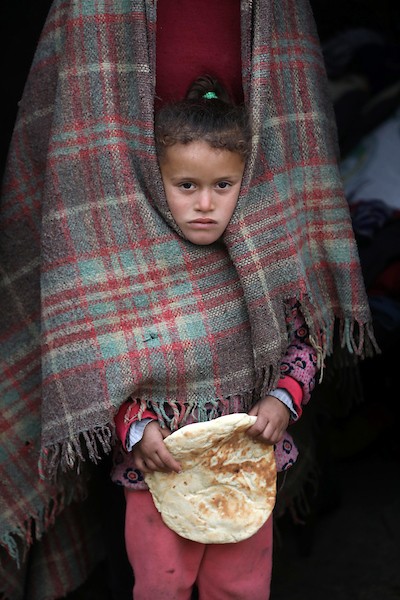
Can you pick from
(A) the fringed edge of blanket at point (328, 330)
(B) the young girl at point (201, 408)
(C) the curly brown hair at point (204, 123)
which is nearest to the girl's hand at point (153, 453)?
(B) the young girl at point (201, 408)

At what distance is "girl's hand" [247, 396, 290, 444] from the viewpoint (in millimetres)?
1883

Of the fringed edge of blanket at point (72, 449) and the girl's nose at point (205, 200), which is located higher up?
the girl's nose at point (205, 200)

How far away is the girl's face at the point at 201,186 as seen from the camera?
1.79 m

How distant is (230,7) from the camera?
6.31 feet

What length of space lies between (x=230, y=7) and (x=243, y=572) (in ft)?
4.01

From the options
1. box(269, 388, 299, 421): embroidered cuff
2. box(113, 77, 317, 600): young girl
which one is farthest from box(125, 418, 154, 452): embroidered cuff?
box(269, 388, 299, 421): embroidered cuff

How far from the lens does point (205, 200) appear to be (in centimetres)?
180

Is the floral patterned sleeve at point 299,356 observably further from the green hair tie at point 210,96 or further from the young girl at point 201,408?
the green hair tie at point 210,96

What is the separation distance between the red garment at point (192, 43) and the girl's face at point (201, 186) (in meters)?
0.17

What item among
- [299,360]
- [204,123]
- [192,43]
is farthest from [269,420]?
[192,43]

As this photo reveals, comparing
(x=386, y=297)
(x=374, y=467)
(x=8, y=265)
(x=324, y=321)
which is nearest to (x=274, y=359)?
(x=324, y=321)

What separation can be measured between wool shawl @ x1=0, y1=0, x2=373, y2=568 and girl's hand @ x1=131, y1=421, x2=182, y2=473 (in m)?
0.05

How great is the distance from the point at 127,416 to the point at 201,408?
0.16 metres

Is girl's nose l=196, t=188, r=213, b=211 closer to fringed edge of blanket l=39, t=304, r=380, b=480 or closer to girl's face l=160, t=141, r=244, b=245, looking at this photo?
girl's face l=160, t=141, r=244, b=245
